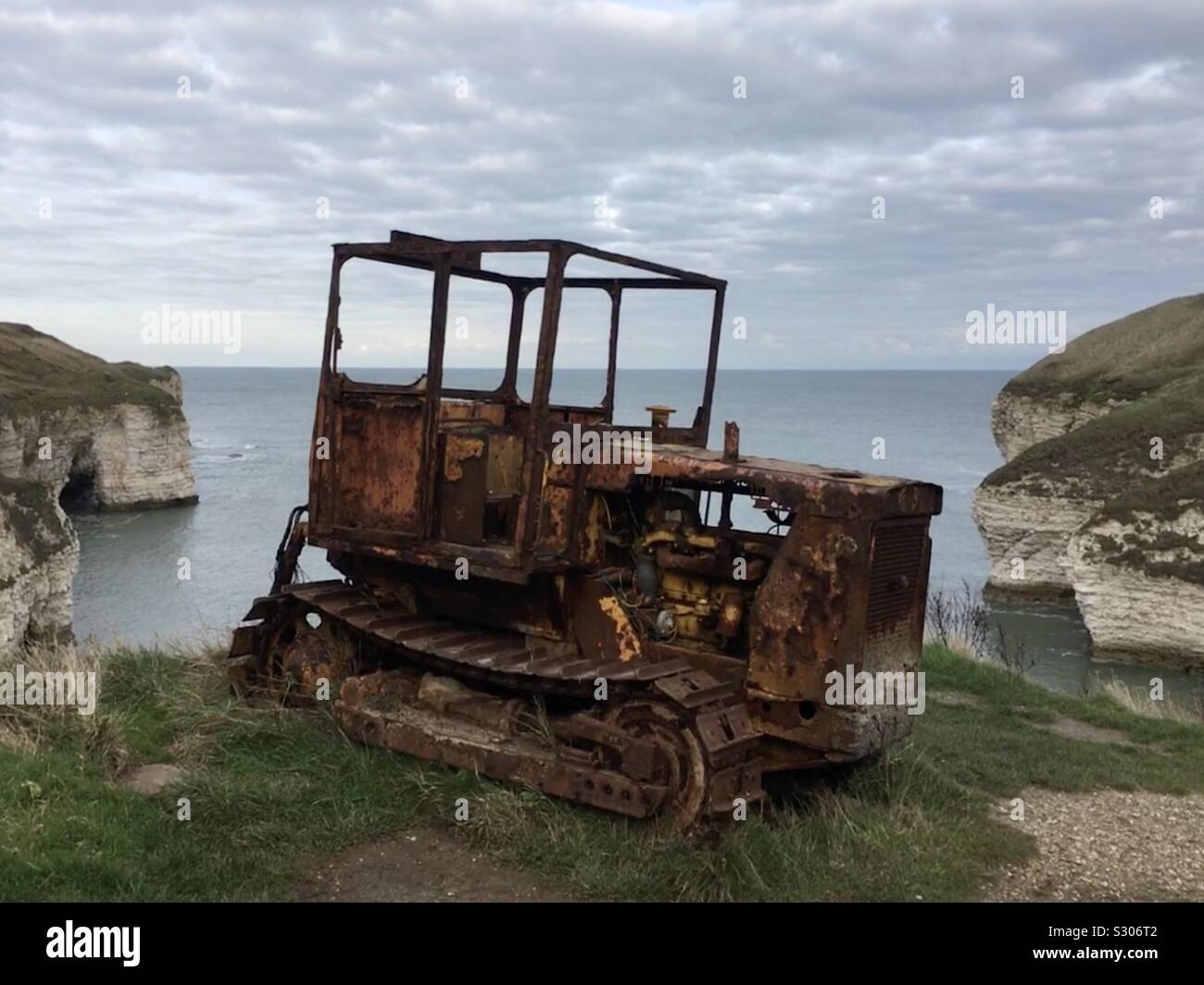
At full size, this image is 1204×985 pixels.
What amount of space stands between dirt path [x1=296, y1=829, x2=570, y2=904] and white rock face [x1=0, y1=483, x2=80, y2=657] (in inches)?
665

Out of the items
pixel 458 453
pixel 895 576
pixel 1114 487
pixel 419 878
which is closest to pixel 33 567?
pixel 458 453

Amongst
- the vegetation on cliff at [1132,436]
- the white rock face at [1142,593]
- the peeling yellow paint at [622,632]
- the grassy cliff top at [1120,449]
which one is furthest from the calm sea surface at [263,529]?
the peeling yellow paint at [622,632]

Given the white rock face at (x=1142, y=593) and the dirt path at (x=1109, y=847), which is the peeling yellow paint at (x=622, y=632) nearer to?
the dirt path at (x=1109, y=847)

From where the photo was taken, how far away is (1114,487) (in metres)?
29.2

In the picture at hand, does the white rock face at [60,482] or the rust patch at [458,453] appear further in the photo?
the white rock face at [60,482]

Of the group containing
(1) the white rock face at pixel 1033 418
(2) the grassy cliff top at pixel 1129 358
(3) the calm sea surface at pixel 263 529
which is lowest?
(3) the calm sea surface at pixel 263 529

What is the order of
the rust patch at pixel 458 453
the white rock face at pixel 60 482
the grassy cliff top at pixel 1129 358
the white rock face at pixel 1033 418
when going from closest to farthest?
the rust patch at pixel 458 453 → the white rock face at pixel 60 482 → the grassy cliff top at pixel 1129 358 → the white rock face at pixel 1033 418

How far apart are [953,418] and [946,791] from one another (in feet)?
374

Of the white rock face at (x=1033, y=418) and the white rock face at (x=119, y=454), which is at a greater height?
the white rock face at (x=1033, y=418)

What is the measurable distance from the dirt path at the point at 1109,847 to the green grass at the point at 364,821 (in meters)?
0.15

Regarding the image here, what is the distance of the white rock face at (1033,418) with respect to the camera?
37.3 meters

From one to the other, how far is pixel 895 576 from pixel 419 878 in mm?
2914
